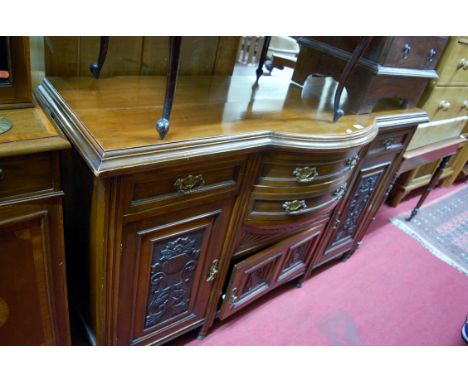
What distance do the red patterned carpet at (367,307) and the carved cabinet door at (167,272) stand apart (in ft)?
0.61

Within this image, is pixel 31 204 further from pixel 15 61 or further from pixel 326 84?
pixel 326 84

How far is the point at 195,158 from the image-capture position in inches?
22.4

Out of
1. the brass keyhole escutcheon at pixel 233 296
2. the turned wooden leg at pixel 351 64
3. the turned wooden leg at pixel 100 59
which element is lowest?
the brass keyhole escutcheon at pixel 233 296

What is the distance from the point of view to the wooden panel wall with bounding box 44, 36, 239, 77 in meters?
0.70

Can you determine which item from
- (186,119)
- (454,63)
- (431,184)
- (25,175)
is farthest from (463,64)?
(25,175)

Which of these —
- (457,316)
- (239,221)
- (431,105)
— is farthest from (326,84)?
(457,316)

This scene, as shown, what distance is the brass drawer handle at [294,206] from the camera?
82 centimetres

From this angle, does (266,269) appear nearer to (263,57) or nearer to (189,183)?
(189,183)

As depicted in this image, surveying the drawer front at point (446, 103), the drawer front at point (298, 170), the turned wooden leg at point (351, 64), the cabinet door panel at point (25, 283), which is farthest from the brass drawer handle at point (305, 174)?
the drawer front at point (446, 103)

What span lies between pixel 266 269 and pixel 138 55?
25.7 inches

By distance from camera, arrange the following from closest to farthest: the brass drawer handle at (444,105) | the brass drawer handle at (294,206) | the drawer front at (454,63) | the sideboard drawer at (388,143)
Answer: the brass drawer handle at (294,206) → the sideboard drawer at (388,143) → the drawer front at (454,63) → the brass drawer handle at (444,105)

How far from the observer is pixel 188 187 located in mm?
621

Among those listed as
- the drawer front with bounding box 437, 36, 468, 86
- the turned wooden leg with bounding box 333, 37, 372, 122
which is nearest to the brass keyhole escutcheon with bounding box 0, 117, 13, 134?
A: the turned wooden leg with bounding box 333, 37, 372, 122

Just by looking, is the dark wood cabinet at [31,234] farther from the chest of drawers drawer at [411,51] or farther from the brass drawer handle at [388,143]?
the brass drawer handle at [388,143]
